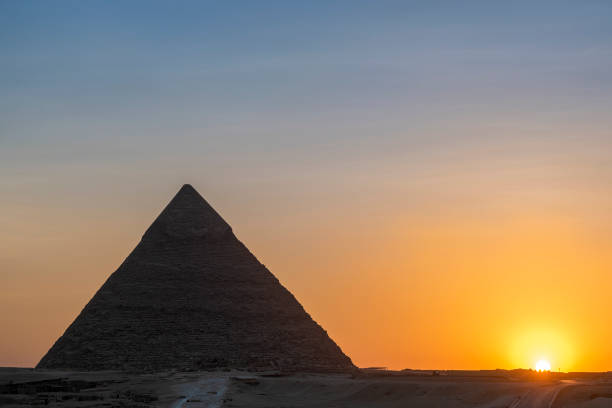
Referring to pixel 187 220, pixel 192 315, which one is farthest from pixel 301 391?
pixel 187 220

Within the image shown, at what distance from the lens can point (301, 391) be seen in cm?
3828

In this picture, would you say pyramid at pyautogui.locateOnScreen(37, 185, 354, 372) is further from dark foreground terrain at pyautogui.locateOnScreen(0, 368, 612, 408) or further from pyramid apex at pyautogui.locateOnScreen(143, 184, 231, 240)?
dark foreground terrain at pyautogui.locateOnScreen(0, 368, 612, 408)

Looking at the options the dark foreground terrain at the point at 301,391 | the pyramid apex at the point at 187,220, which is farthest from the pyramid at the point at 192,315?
the dark foreground terrain at the point at 301,391

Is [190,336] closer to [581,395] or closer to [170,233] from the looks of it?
[170,233]

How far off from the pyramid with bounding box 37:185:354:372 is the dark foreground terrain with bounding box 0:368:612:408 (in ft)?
18.5

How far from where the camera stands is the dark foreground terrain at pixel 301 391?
31.0 m

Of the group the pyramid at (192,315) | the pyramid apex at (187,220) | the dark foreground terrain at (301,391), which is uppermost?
the pyramid apex at (187,220)

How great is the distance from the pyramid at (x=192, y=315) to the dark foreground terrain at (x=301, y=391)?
564cm

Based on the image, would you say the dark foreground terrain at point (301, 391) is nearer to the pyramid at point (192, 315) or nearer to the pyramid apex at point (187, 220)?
the pyramid at point (192, 315)

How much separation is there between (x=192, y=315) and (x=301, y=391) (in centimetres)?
1521

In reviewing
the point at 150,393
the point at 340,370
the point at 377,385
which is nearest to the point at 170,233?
the point at 340,370

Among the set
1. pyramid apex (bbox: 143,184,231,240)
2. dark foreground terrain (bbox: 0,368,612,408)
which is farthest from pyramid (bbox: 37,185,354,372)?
dark foreground terrain (bbox: 0,368,612,408)

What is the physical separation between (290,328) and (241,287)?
11.7 feet

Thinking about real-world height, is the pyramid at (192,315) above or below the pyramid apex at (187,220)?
below
